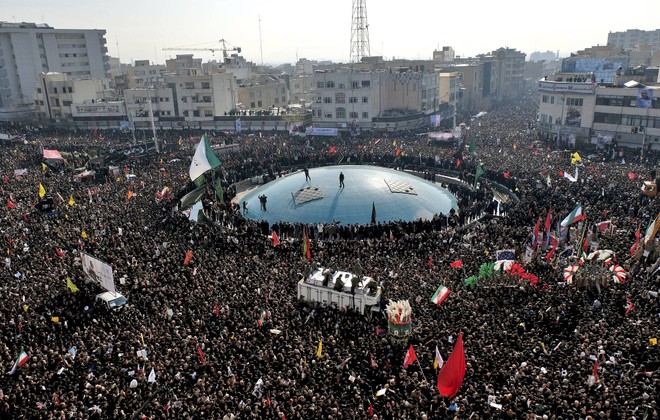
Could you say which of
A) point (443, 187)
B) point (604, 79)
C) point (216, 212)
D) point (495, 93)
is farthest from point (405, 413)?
point (495, 93)

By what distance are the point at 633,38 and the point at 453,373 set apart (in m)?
186

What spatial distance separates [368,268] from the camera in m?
27.0

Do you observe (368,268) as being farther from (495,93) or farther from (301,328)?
(495,93)

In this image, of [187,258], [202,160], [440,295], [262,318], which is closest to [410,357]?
[440,295]

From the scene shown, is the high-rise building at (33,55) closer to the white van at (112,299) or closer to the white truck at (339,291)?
the white van at (112,299)

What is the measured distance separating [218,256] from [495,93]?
118 m

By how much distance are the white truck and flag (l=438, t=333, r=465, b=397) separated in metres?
7.35

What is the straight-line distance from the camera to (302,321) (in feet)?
72.2

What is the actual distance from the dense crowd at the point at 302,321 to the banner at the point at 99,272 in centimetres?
84

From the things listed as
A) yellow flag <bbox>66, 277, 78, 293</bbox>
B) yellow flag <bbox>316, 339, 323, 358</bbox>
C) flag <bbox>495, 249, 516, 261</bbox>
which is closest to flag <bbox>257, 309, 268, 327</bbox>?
yellow flag <bbox>316, 339, 323, 358</bbox>

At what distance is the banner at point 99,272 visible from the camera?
23719 mm

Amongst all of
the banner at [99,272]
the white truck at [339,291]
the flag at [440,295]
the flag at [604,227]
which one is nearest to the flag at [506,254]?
the flag at [440,295]

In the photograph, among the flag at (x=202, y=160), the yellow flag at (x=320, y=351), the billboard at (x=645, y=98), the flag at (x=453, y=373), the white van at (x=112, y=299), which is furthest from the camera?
the billboard at (x=645, y=98)

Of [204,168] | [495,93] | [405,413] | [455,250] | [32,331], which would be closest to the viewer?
[405,413]
